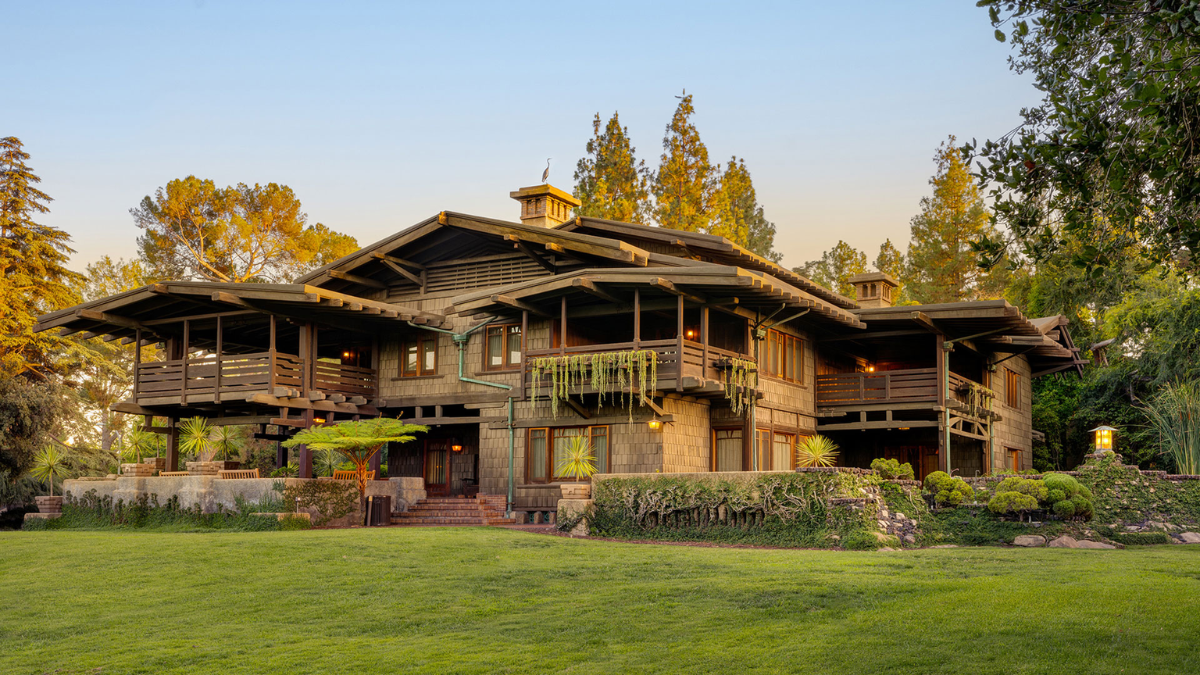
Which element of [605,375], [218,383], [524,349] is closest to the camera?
[605,375]

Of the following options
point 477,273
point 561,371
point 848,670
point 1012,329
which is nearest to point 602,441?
point 561,371

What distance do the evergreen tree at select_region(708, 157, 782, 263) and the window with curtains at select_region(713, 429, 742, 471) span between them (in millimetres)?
21262

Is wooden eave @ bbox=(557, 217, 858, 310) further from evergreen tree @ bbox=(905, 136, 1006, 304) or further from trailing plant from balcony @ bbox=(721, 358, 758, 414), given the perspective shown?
evergreen tree @ bbox=(905, 136, 1006, 304)

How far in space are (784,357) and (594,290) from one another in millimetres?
6006

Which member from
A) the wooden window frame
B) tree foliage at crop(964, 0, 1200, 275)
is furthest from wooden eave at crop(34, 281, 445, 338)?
tree foliage at crop(964, 0, 1200, 275)

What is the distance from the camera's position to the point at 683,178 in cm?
4550

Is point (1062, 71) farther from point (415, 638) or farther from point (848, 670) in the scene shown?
point (415, 638)

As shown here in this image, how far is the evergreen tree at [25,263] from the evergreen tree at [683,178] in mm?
23200

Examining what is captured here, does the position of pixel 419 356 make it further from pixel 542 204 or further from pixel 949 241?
pixel 949 241

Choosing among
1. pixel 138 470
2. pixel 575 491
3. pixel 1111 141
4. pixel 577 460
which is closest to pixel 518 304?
pixel 577 460

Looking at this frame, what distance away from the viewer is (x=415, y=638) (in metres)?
10.1

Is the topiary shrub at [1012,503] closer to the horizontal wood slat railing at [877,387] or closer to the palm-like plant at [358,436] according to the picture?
the horizontal wood slat railing at [877,387]

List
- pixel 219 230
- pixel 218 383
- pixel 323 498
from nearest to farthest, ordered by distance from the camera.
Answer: pixel 323 498, pixel 218 383, pixel 219 230

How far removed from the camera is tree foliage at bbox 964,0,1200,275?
728 centimetres
